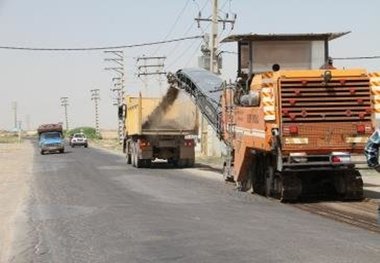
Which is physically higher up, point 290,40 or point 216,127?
point 290,40

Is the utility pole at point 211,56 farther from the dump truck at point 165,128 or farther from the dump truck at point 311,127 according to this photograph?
the dump truck at point 311,127

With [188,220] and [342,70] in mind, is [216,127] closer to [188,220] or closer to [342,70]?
[342,70]

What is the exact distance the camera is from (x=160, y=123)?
34.8 m

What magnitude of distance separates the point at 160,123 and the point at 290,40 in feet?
53.0

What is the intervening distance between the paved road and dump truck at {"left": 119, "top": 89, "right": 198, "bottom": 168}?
1460cm

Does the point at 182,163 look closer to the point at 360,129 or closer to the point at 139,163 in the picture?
the point at 139,163

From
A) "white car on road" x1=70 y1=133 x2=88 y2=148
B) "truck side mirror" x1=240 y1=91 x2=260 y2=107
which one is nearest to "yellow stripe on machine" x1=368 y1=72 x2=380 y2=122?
"truck side mirror" x1=240 y1=91 x2=260 y2=107

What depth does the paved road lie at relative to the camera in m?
9.72

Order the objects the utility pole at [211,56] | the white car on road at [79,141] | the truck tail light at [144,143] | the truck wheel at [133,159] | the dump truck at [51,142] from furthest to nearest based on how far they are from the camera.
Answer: the white car on road at [79,141], the dump truck at [51,142], the utility pole at [211,56], the truck wheel at [133,159], the truck tail light at [144,143]

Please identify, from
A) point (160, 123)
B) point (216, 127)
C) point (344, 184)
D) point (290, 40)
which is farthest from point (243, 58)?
point (160, 123)

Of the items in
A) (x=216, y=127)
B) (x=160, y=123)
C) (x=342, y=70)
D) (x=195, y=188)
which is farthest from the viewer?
(x=160, y=123)

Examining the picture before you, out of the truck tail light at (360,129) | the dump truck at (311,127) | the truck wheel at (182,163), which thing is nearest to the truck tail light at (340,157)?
the dump truck at (311,127)

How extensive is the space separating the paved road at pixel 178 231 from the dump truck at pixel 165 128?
47.9 feet

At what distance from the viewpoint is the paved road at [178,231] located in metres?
9.72
